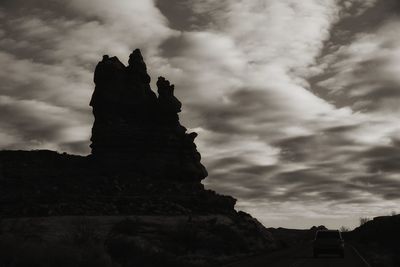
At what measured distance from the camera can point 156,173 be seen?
112250 millimetres

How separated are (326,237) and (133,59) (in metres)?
88.1

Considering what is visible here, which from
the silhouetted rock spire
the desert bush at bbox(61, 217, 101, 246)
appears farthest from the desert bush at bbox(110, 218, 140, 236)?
the silhouetted rock spire

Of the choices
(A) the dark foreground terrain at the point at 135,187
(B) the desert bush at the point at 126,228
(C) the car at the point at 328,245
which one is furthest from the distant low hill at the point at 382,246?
(B) the desert bush at the point at 126,228

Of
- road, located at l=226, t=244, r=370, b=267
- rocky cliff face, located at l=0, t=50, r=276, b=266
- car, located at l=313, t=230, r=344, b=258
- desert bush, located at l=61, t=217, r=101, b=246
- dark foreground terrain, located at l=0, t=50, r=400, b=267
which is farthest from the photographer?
rocky cliff face, located at l=0, t=50, r=276, b=266

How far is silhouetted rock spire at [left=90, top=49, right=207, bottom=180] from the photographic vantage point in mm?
115375

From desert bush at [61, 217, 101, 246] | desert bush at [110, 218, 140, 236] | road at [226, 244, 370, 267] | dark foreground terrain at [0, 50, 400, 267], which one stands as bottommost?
road at [226, 244, 370, 267]

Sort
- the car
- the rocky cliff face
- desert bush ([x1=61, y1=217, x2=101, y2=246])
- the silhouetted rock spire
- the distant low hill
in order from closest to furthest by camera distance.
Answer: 1. desert bush ([x1=61, y1=217, x2=101, y2=246])
2. the distant low hill
3. the car
4. the rocky cliff face
5. the silhouetted rock spire

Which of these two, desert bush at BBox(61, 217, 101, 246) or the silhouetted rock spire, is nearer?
desert bush at BBox(61, 217, 101, 246)

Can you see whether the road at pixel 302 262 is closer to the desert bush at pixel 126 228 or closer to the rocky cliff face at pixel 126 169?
the desert bush at pixel 126 228

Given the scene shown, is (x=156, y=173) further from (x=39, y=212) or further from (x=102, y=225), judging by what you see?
(x=102, y=225)

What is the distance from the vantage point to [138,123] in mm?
121688

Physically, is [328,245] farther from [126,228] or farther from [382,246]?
[382,246]

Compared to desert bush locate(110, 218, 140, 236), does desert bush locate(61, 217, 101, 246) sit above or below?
below

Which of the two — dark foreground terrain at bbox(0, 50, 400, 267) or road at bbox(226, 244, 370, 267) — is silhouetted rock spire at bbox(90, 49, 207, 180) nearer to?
dark foreground terrain at bbox(0, 50, 400, 267)
